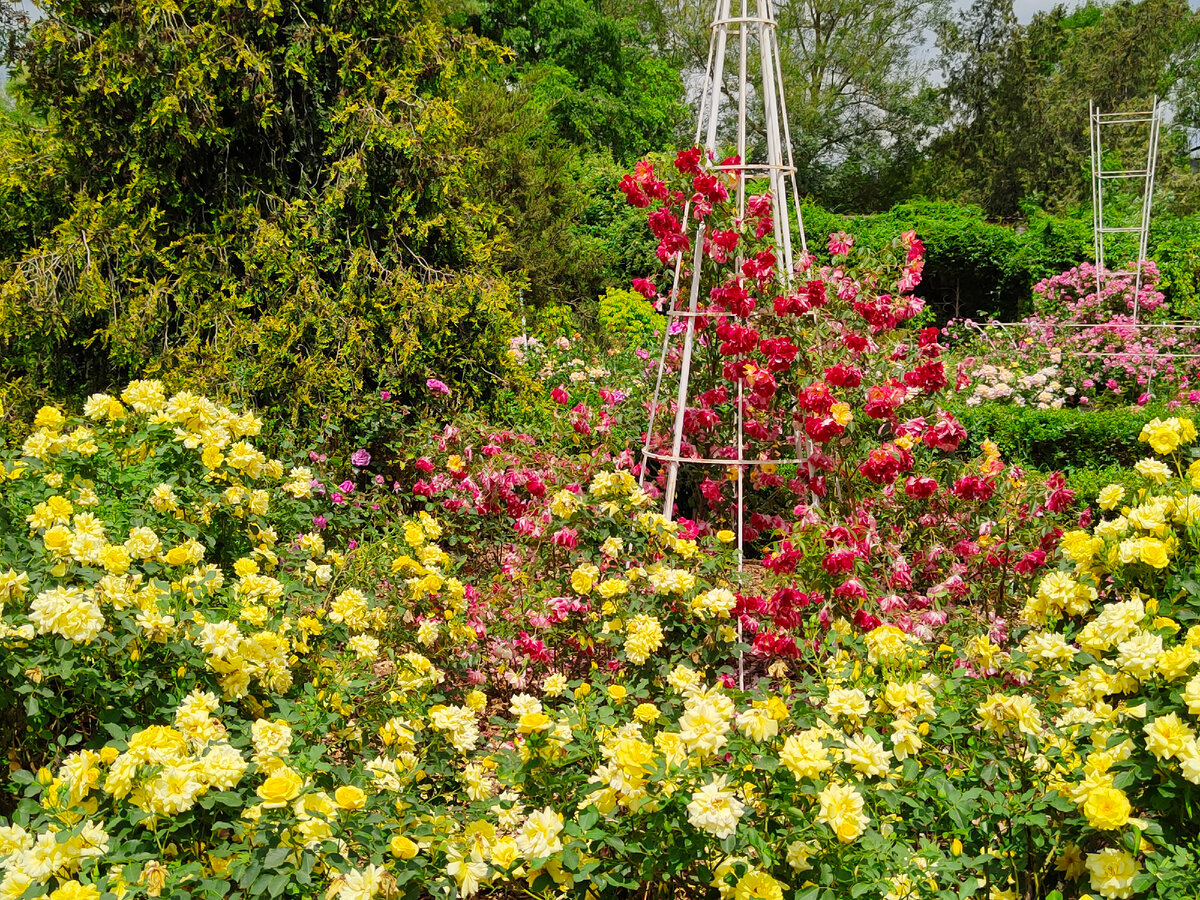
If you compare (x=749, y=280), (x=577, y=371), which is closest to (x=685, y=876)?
(x=749, y=280)

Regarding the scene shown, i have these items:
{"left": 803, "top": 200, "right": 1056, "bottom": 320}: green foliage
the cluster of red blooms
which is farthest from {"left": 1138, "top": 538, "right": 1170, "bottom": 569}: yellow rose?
{"left": 803, "top": 200, "right": 1056, "bottom": 320}: green foliage

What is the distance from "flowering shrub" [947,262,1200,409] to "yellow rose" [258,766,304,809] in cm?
614

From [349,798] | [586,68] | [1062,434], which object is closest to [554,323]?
[1062,434]

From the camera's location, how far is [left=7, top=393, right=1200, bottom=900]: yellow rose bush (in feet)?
4.90

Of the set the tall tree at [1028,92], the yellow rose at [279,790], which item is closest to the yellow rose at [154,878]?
the yellow rose at [279,790]

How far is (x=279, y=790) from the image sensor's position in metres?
1.47

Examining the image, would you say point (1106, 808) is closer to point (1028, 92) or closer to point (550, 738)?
point (550, 738)

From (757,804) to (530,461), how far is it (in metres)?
2.44

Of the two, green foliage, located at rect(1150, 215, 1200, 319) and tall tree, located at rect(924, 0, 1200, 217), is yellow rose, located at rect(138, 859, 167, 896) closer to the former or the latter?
green foliage, located at rect(1150, 215, 1200, 319)

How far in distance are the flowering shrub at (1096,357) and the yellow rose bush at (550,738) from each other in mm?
4871

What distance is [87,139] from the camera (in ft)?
15.6

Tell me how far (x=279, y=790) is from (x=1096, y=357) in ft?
26.2

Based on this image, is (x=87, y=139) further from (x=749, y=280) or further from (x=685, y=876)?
(x=685, y=876)

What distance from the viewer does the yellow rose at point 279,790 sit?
4.79 ft
